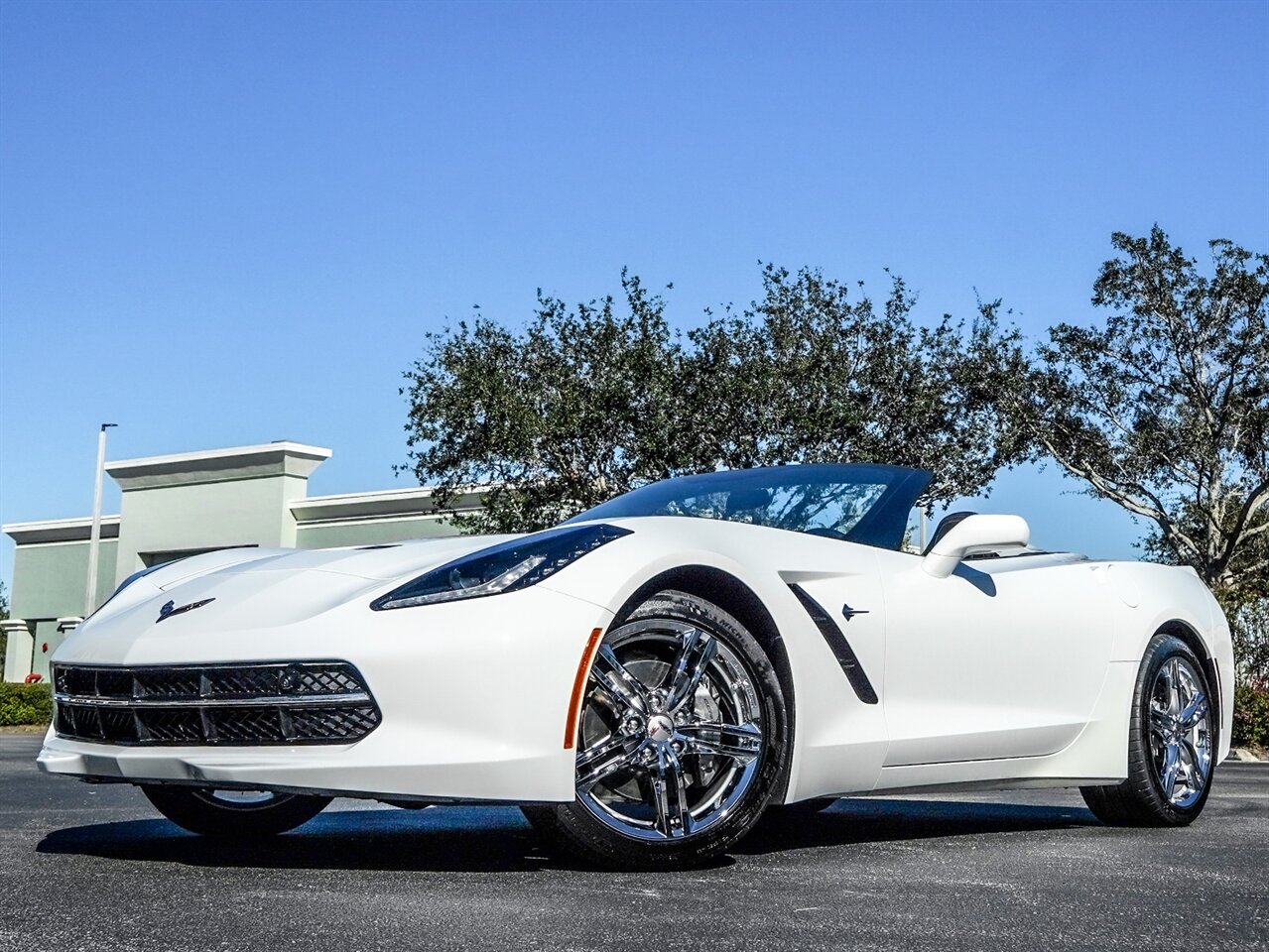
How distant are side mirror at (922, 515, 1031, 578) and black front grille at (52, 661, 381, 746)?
2.17 m

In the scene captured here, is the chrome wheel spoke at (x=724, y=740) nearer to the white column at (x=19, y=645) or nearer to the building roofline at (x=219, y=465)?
the building roofline at (x=219, y=465)

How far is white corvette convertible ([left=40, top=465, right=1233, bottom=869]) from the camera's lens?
421cm

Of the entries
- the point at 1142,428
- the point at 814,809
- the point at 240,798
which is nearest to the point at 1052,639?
the point at 814,809

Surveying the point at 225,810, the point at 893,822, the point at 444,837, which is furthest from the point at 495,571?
the point at 893,822

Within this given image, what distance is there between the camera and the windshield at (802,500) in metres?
5.48

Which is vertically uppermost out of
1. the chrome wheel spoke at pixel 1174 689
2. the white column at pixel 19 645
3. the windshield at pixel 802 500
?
the windshield at pixel 802 500

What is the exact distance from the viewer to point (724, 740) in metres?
4.63

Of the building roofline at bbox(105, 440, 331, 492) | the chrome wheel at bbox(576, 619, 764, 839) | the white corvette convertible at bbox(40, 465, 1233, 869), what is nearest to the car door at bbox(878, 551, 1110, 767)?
the white corvette convertible at bbox(40, 465, 1233, 869)

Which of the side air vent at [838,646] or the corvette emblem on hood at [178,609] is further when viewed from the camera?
the side air vent at [838,646]

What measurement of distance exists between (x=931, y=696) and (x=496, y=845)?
154 cm

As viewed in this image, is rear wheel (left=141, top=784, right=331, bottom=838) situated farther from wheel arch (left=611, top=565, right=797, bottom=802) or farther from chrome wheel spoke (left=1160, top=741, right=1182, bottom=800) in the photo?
chrome wheel spoke (left=1160, top=741, right=1182, bottom=800)

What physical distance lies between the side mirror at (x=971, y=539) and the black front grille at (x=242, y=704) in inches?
→ 85.5

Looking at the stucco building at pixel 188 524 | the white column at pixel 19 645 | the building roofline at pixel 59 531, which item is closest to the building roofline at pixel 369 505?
the stucco building at pixel 188 524

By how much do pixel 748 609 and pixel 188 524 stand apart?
33.1m
